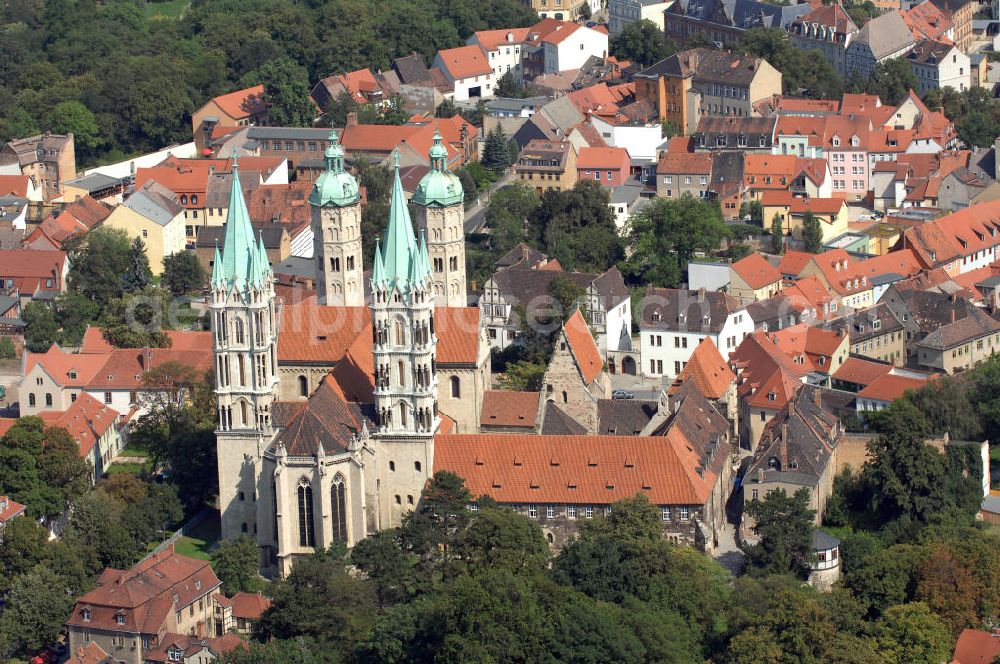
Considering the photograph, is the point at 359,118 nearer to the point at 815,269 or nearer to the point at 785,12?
the point at 785,12

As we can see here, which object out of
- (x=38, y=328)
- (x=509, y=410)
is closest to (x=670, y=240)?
(x=509, y=410)

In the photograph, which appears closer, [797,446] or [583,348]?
[797,446]

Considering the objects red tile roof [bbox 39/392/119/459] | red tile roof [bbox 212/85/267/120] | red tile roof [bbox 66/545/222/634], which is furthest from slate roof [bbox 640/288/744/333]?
red tile roof [bbox 212/85/267/120]

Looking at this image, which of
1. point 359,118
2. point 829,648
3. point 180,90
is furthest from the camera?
point 180,90

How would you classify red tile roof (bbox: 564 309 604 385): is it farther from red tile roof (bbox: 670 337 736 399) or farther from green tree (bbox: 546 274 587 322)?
green tree (bbox: 546 274 587 322)

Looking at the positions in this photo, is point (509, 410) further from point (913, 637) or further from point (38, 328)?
point (38, 328)

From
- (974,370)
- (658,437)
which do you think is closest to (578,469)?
(658,437)
